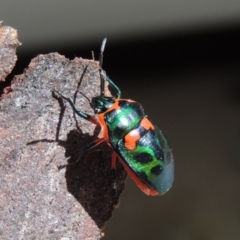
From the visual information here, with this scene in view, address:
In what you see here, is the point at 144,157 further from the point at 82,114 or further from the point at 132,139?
the point at 82,114

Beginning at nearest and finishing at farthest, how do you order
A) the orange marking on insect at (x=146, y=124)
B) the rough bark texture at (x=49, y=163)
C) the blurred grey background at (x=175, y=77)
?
the rough bark texture at (x=49, y=163) < the orange marking on insect at (x=146, y=124) < the blurred grey background at (x=175, y=77)

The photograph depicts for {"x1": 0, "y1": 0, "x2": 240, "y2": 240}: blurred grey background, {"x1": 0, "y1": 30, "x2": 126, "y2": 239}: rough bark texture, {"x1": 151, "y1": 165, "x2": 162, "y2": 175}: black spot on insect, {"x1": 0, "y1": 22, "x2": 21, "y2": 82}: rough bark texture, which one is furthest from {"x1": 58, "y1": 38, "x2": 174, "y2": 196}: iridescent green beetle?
{"x1": 0, "y1": 0, "x2": 240, "y2": 240}: blurred grey background

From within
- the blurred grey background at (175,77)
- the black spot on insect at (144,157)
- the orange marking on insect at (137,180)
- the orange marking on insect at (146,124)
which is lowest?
the blurred grey background at (175,77)

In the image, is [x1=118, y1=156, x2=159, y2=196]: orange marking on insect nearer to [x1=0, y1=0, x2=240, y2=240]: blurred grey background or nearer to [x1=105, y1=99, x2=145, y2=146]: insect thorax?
[x1=105, y1=99, x2=145, y2=146]: insect thorax

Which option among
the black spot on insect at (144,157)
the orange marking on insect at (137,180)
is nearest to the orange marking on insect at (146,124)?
the black spot on insect at (144,157)

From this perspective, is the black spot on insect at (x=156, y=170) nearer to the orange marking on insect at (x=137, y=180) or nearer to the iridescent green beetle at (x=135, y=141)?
the iridescent green beetle at (x=135, y=141)

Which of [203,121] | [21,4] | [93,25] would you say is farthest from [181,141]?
[21,4]

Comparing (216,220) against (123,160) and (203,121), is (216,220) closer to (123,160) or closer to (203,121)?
(203,121)
